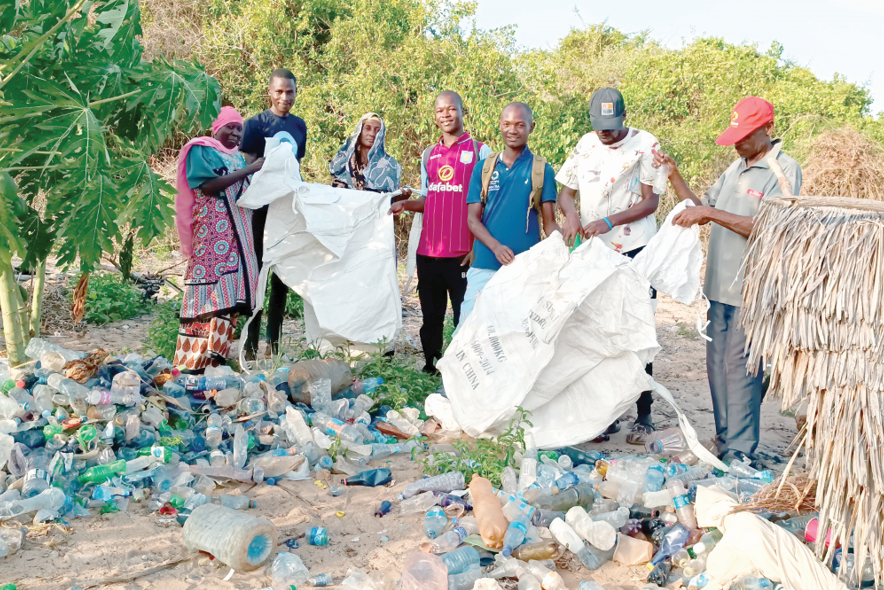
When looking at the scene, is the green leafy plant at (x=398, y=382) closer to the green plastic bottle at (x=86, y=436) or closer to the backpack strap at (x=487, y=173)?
the backpack strap at (x=487, y=173)

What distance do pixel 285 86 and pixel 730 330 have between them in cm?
294

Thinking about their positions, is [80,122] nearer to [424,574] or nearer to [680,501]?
[424,574]

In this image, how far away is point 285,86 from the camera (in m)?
4.45

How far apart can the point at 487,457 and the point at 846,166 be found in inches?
246

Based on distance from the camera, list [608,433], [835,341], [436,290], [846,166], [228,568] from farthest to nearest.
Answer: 1. [846,166]
2. [436,290]
3. [608,433]
4. [228,568]
5. [835,341]

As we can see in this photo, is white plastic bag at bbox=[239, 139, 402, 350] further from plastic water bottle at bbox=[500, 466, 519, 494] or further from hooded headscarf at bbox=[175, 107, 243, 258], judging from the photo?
plastic water bottle at bbox=[500, 466, 519, 494]

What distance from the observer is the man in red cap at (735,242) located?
318cm

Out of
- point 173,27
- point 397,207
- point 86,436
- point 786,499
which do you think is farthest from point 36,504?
point 173,27

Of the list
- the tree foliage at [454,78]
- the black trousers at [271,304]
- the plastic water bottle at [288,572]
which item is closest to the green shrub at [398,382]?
the black trousers at [271,304]

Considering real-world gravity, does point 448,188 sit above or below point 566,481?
above

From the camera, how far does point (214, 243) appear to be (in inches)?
160

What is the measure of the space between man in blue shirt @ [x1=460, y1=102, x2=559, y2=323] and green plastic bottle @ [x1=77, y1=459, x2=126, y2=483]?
188 cm

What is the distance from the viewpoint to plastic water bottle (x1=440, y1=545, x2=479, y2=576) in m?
2.48

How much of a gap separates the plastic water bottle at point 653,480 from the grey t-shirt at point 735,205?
84cm
